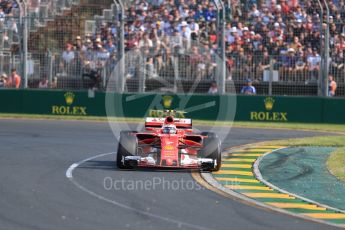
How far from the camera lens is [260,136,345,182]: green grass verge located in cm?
1645

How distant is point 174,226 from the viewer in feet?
33.7

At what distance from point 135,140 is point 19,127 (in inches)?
404

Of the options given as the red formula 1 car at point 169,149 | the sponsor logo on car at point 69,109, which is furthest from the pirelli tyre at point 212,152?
the sponsor logo on car at point 69,109

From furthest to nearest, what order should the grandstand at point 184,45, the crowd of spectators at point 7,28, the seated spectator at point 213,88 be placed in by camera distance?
the crowd of spectators at point 7,28 < the seated spectator at point 213,88 < the grandstand at point 184,45

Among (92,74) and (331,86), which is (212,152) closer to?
(331,86)

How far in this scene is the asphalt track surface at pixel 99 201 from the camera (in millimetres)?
10445

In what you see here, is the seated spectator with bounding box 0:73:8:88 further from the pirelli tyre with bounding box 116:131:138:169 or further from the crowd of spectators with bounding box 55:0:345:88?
the pirelli tyre with bounding box 116:131:138:169

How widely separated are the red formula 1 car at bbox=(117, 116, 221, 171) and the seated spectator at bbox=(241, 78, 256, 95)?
12189 mm

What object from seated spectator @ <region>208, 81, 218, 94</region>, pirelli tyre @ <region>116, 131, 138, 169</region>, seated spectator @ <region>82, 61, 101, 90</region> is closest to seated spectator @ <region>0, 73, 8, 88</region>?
seated spectator @ <region>82, 61, 101, 90</region>

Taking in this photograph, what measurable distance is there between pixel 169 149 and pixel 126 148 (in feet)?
2.51

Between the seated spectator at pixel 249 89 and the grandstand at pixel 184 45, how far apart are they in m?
0.14

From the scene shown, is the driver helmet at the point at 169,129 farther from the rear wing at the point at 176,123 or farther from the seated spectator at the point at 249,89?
the seated spectator at the point at 249,89

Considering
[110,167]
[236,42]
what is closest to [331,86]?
[236,42]

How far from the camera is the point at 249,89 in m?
28.7
